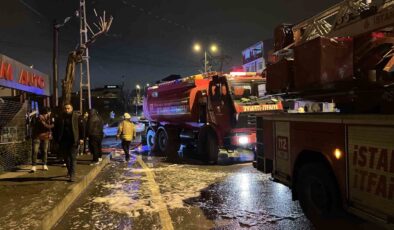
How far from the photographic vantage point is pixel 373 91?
18.5 ft

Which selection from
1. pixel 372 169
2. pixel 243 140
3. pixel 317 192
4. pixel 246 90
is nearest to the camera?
pixel 372 169

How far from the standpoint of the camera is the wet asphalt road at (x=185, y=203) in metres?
6.51

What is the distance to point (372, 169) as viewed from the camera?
184 inches

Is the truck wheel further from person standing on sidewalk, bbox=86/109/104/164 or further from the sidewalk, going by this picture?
the sidewalk

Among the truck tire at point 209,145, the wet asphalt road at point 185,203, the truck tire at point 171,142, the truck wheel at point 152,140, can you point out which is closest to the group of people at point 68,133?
the wet asphalt road at point 185,203

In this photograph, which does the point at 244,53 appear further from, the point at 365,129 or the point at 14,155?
the point at 365,129

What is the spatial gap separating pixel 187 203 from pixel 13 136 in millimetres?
6881

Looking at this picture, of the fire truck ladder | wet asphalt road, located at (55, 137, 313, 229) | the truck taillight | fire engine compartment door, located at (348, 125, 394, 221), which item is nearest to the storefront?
wet asphalt road, located at (55, 137, 313, 229)

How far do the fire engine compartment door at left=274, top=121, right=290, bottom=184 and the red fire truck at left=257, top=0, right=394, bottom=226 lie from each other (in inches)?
0.7

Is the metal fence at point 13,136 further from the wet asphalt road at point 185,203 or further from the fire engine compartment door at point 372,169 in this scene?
the fire engine compartment door at point 372,169

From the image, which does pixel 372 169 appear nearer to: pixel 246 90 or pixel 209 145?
pixel 209 145

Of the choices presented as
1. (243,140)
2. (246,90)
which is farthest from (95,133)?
(246,90)

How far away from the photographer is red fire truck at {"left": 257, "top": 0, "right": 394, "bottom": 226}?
→ 466cm

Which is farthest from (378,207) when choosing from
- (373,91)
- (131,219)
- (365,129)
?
(131,219)
